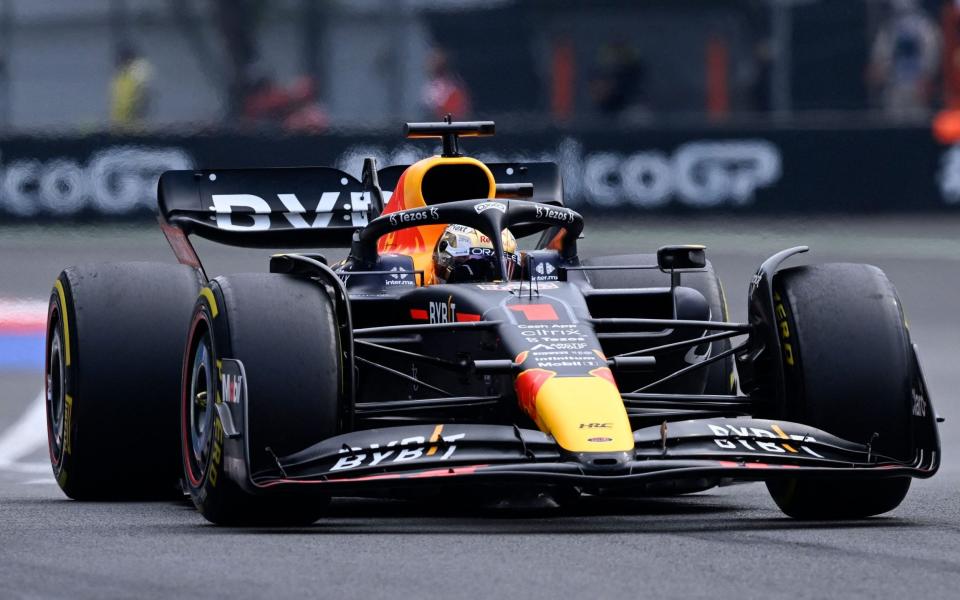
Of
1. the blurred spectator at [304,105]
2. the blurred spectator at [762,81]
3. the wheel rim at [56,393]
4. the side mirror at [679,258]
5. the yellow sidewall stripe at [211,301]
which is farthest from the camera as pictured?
the blurred spectator at [762,81]

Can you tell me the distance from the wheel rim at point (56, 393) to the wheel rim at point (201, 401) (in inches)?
48.3

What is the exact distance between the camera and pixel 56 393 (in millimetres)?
9141

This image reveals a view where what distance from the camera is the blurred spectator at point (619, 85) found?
2377cm

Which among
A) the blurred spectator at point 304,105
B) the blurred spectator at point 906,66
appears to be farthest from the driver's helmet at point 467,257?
the blurred spectator at point 906,66

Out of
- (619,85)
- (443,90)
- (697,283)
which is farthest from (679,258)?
(619,85)

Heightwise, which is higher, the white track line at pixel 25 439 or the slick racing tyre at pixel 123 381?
the slick racing tyre at pixel 123 381

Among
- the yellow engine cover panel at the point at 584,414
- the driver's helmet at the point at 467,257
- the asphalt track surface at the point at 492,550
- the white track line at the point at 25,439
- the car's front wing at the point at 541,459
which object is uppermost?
the driver's helmet at the point at 467,257

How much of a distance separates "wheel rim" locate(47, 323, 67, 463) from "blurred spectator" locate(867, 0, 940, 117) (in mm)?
16035

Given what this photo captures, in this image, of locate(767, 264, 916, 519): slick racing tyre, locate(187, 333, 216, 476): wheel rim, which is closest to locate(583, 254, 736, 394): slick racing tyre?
locate(767, 264, 916, 519): slick racing tyre

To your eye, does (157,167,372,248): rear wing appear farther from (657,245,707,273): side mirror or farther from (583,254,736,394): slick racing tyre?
(657,245,707,273): side mirror

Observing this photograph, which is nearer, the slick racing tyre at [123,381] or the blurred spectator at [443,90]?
the slick racing tyre at [123,381]

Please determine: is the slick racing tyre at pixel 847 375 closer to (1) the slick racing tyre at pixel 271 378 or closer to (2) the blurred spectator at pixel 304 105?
(1) the slick racing tyre at pixel 271 378

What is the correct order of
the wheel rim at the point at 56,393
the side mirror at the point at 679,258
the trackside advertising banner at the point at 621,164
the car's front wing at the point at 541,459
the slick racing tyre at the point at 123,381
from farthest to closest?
the trackside advertising banner at the point at 621,164, the wheel rim at the point at 56,393, the slick racing tyre at the point at 123,381, the side mirror at the point at 679,258, the car's front wing at the point at 541,459

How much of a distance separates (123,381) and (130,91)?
1462 cm
